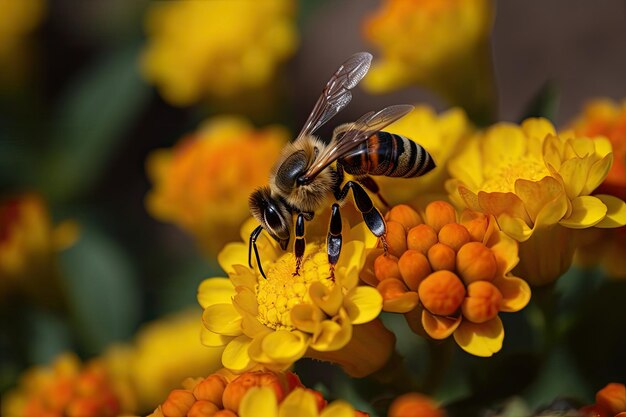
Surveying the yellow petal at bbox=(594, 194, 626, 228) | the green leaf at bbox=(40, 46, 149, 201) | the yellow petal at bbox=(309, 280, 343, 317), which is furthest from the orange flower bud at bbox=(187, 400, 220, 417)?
the green leaf at bbox=(40, 46, 149, 201)

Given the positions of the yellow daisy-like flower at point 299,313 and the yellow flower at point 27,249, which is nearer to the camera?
the yellow daisy-like flower at point 299,313

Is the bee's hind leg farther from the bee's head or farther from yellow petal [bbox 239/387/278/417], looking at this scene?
yellow petal [bbox 239/387/278/417]

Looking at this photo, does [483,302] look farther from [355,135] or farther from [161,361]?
[161,361]

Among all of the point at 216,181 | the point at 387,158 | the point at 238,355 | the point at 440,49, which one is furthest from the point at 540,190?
the point at 216,181

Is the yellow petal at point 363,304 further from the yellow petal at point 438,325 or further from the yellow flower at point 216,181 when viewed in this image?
the yellow flower at point 216,181

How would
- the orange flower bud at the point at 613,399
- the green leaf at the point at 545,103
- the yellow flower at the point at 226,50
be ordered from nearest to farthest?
1. the orange flower bud at the point at 613,399
2. the green leaf at the point at 545,103
3. the yellow flower at the point at 226,50

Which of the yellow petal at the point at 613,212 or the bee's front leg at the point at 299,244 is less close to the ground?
the bee's front leg at the point at 299,244

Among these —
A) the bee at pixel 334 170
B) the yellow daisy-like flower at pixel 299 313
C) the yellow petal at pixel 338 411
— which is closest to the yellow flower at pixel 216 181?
the bee at pixel 334 170
